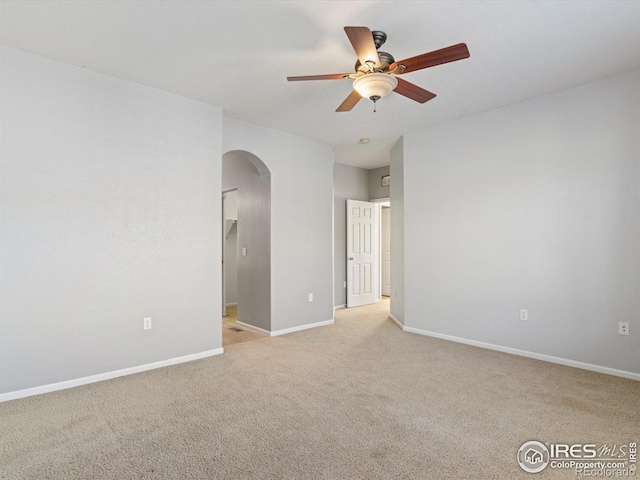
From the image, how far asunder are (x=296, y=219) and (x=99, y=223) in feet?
7.97

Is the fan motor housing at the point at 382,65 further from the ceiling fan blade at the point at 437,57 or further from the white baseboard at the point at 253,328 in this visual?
the white baseboard at the point at 253,328

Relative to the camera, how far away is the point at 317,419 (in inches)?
95.6

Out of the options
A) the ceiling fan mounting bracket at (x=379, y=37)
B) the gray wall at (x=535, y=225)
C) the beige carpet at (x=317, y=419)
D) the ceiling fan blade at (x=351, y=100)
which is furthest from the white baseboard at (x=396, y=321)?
the ceiling fan mounting bracket at (x=379, y=37)

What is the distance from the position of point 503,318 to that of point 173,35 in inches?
161

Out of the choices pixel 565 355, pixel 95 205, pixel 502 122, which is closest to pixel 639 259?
pixel 565 355

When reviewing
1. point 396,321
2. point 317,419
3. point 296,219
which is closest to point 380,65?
point 317,419

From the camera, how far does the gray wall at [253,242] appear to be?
187 inches

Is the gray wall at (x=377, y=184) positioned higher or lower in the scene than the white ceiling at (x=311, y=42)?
lower

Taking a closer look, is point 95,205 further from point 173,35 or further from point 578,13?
point 578,13

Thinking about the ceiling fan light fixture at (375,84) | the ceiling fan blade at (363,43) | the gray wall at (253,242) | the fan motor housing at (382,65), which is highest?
the fan motor housing at (382,65)

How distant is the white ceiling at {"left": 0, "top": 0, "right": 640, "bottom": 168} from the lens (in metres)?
2.32

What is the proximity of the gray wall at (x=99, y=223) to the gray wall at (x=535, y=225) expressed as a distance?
8.73 ft

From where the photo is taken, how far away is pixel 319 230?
5.25 meters

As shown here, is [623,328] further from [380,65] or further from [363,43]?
[363,43]
